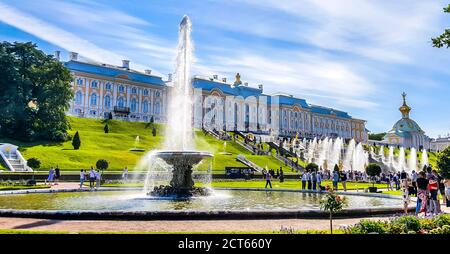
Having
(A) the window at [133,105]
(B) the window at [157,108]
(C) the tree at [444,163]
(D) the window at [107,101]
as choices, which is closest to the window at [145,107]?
(A) the window at [133,105]

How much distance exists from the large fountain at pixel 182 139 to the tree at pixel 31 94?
99.0 feet

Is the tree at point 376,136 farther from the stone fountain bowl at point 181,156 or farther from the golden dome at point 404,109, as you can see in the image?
the stone fountain bowl at point 181,156

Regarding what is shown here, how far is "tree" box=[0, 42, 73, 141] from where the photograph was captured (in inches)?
1752

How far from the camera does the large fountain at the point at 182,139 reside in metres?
16.6

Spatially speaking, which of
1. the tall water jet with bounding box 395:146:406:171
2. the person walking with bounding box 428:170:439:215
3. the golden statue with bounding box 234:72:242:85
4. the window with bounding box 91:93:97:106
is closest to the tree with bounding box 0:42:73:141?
the window with bounding box 91:93:97:106

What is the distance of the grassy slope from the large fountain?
18.5 meters

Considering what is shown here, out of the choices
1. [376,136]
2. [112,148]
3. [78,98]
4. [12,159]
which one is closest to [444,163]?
[112,148]

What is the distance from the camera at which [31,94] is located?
46.0 metres

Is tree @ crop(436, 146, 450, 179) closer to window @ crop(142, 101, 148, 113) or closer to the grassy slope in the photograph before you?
the grassy slope

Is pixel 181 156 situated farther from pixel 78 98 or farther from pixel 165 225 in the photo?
pixel 78 98

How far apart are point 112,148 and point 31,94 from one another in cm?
1032

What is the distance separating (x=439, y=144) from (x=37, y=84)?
138 meters

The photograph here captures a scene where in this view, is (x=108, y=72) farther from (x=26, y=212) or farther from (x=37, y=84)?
(x=26, y=212)

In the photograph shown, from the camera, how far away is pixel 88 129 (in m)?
59.4
